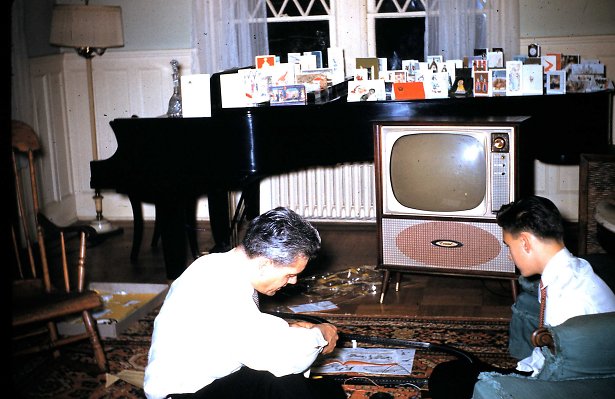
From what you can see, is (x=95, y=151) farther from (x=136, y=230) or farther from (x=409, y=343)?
(x=409, y=343)

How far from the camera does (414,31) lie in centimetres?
547

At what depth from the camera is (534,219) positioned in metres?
2.46

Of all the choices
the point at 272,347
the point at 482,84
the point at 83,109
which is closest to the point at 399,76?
the point at 482,84

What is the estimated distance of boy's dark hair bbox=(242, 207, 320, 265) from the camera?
2115 millimetres

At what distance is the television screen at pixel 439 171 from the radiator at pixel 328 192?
5.34ft

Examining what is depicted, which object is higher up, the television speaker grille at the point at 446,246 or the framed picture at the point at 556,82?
the framed picture at the point at 556,82

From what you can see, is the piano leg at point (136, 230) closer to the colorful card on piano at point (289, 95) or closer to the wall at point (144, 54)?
the wall at point (144, 54)

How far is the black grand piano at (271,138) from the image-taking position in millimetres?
4105

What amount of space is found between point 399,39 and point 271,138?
175 cm

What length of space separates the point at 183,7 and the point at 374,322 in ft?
9.29

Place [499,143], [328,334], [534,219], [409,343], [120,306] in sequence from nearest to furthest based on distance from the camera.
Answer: [328,334] < [534,219] < [409,343] < [499,143] < [120,306]

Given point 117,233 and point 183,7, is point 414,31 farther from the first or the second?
point 117,233

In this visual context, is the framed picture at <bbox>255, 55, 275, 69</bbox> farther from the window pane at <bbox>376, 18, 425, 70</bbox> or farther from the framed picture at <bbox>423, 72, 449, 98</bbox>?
the window pane at <bbox>376, 18, 425, 70</bbox>

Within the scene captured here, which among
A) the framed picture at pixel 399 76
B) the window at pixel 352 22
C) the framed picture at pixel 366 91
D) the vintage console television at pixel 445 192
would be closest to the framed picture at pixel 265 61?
the framed picture at pixel 366 91
